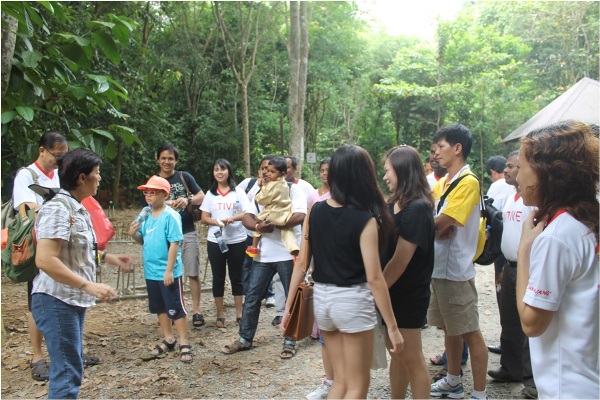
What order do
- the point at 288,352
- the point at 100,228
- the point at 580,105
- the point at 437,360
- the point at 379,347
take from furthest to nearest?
the point at 580,105 → the point at 288,352 → the point at 437,360 → the point at 100,228 → the point at 379,347

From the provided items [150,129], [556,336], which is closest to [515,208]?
[556,336]

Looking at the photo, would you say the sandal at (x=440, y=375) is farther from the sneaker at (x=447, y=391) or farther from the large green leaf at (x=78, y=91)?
the large green leaf at (x=78, y=91)

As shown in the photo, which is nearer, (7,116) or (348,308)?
(348,308)

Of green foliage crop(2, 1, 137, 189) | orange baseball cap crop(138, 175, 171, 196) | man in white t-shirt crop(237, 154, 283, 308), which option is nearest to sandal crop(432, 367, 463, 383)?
man in white t-shirt crop(237, 154, 283, 308)

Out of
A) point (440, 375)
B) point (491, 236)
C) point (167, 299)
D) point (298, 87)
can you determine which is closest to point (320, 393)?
point (440, 375)

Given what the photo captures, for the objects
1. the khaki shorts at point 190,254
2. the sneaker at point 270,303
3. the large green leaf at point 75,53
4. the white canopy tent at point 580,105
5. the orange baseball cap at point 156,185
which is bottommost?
the sneaker at point 270,303

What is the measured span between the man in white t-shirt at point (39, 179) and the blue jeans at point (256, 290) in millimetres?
1759

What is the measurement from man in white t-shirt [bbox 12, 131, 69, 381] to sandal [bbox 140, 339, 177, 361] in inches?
33.1

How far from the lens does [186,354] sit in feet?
14.7

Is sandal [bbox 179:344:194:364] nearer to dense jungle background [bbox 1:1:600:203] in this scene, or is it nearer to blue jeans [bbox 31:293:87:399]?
blue jeans [bbox 31:293:87:399]

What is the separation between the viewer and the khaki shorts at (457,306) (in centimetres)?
336

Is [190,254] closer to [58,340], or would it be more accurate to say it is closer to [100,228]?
[100,228]

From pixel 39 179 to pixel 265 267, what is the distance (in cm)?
218

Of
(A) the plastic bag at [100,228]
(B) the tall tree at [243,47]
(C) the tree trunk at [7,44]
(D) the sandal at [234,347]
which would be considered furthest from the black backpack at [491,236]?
(B) the tall tree at [243,47]
